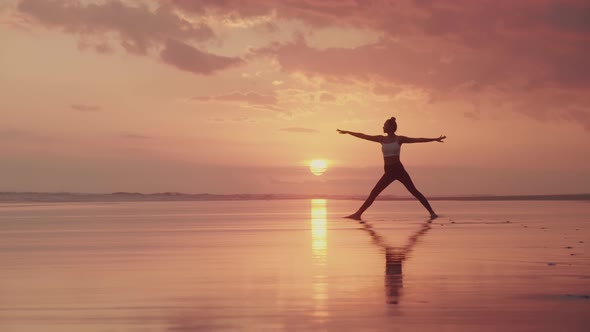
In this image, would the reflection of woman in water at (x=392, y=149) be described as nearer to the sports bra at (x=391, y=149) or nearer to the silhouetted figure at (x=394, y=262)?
the sports bra at (x=391, y=149)

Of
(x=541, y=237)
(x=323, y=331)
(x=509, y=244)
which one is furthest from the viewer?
(x=541, y=237)

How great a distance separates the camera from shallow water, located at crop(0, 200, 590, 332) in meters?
6.34

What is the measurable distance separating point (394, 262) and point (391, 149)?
1363 cm

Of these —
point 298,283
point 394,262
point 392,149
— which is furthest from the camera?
point 392,149

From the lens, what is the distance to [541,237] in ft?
51.3

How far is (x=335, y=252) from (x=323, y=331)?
6735 millimetres

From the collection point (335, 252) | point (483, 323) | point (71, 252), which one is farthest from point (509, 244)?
point (483, 323)

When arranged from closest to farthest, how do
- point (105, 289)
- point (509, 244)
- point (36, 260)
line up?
point (105, 289)
point (36, 260)
point (509, 244)

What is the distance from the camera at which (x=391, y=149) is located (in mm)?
24250

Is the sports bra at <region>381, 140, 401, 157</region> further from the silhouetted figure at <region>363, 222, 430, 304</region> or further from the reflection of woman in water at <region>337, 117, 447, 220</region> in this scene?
the silhouetted figure at <region>363, 222, 430, 304</region>

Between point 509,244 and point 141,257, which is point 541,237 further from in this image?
point 141,257

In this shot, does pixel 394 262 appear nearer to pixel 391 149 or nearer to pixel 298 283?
pixel 298 283

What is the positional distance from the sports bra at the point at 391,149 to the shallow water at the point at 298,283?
844 cm

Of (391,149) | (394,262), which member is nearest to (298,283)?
(394,262)
